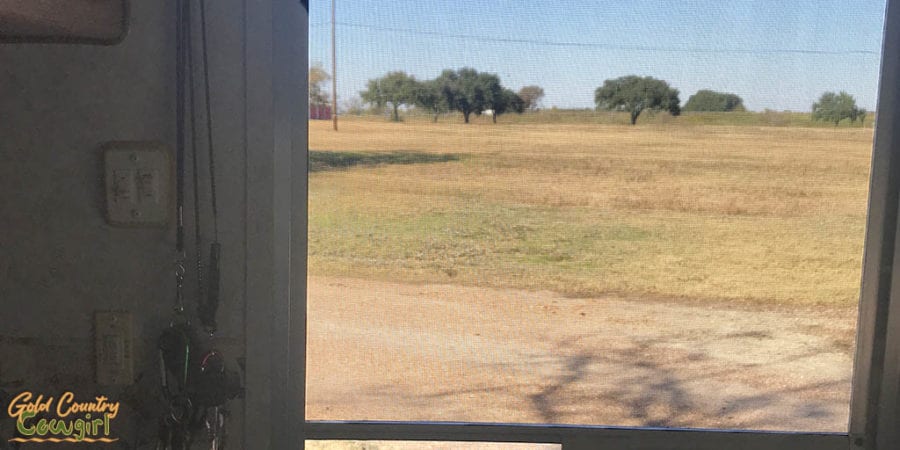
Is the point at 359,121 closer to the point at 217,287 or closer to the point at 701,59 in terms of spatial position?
the point at 217,287

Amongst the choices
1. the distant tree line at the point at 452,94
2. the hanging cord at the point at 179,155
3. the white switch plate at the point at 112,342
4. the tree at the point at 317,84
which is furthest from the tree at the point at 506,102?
the white switch plate at the point at 112,342

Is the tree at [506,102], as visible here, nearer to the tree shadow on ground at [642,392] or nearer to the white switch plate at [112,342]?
the tree shadow on ground at [642,392]

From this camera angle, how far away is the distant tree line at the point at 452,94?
4.90 ft

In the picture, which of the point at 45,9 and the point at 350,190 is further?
the point at 350,190

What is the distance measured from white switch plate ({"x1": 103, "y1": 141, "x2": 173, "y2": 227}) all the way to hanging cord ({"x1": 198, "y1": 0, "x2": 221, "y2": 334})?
0.08 metres

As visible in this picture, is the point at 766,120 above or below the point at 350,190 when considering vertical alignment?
above

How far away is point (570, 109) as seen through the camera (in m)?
1.51

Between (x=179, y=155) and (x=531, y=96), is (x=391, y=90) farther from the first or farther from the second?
(x=179, y=155)

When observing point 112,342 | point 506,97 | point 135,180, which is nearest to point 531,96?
point 506,97

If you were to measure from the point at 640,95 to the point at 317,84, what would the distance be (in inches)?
24.9

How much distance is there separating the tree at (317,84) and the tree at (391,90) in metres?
0.07

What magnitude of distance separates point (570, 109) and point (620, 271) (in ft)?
1.11

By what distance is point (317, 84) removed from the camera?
58.0 inches

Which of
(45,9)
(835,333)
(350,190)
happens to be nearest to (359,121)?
(350,190)
